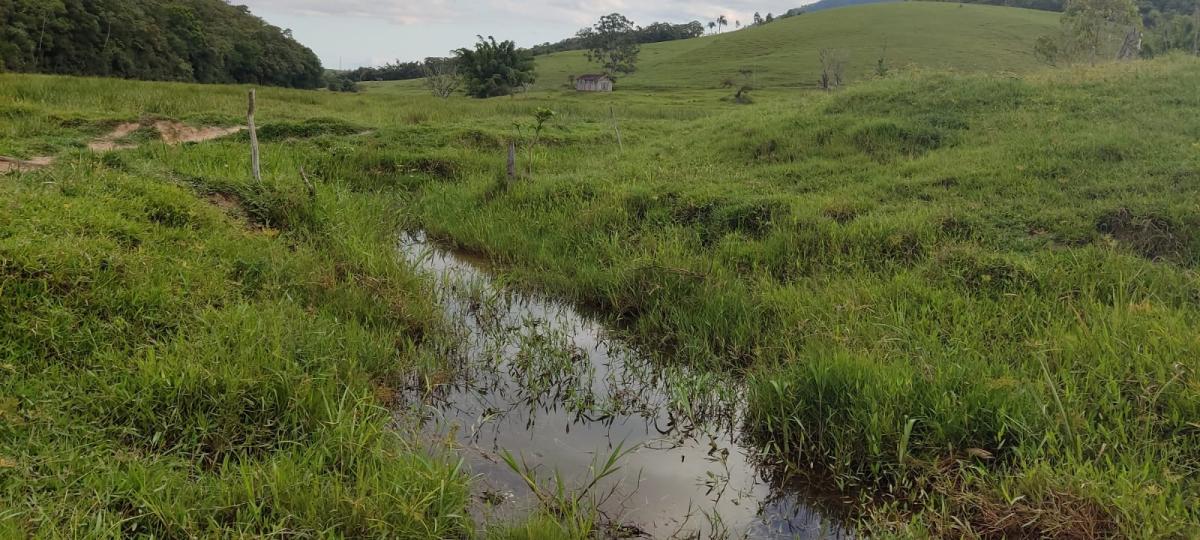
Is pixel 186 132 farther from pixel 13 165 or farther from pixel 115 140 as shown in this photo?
pixel 13 165

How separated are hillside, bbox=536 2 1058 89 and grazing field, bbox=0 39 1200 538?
125ft

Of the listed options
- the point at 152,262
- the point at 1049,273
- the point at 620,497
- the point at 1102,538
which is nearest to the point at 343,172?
the point at 152,262

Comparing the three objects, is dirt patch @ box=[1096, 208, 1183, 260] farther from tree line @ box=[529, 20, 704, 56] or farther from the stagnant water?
tree line @ box=[529, 20, 704, 56]

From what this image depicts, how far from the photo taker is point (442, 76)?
2167 inches

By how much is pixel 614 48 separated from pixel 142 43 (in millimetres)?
47976

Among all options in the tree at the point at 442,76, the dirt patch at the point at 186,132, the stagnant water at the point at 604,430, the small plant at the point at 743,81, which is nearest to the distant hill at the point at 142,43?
the tree at the point at 442,76

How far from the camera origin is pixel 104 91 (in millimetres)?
15477

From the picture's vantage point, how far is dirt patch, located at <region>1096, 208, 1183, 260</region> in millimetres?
5836

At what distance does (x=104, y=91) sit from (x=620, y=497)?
59.0 feet

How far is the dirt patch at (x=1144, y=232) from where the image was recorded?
5.84 metres

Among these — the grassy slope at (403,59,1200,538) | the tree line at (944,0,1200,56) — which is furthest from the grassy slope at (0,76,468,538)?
the tree line at (944,0,1200,56)

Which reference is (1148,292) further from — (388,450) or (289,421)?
(289,421)

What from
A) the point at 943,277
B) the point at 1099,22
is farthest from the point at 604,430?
the point at 1099,22

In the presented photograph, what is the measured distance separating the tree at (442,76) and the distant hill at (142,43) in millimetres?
11975
